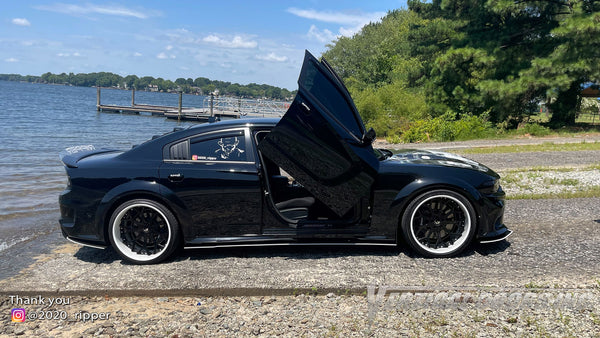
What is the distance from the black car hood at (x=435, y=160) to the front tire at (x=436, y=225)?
1.18 feet

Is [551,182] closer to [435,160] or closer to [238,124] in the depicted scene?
[435,160]


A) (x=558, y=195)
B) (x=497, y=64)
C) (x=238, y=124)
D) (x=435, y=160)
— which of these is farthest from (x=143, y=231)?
(x=497, y=64)

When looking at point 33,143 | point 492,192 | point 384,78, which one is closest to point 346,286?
point 492,192

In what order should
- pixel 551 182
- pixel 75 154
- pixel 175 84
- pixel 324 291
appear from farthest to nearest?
pixel 175 84, pixel 551 182, pixel 75 154, pixel 324 291

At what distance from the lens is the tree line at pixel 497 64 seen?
17031 mm

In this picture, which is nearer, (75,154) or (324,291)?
(324,291)

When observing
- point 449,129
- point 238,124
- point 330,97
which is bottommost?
point 449,129

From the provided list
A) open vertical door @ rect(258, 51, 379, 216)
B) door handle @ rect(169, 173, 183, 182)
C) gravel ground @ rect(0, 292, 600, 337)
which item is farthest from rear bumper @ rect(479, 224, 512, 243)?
door handle @ rect(169, 173, 183, 182)

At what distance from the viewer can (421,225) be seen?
4.61 metres

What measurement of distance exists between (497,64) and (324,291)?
18.1 metres

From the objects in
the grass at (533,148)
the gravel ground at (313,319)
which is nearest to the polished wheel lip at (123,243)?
the gravel ground at (313,319)

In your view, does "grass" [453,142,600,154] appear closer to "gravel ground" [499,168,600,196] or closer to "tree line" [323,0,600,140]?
"tree line" [323,0,600,140]

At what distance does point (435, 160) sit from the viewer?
4844mm

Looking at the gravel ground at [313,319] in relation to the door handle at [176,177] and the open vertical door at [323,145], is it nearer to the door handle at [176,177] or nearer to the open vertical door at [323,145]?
the open vertical door at [323,145]
